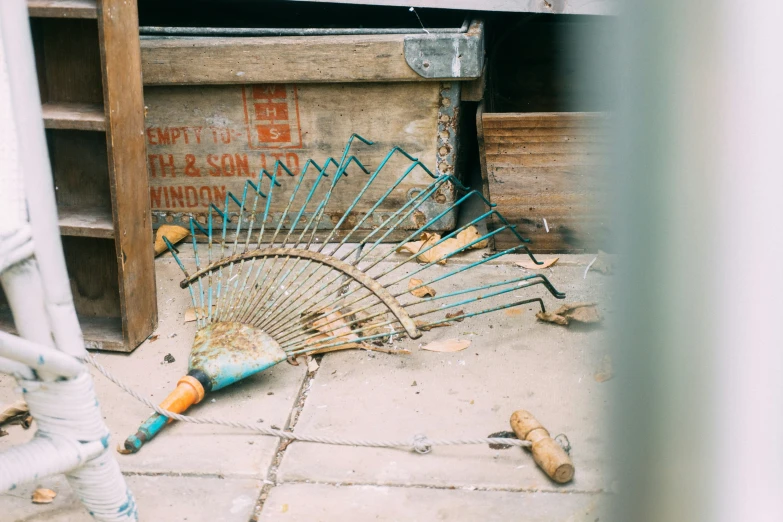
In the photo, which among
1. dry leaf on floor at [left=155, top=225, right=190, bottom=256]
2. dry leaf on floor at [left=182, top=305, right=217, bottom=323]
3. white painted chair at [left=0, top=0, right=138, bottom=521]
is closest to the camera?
white painted chair at [left=0, top=0, right=138, bottom=521]

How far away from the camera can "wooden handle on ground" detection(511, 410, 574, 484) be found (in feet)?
4.99

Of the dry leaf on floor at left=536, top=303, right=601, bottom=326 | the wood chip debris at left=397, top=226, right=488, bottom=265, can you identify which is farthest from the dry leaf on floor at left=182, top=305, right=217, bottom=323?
the dry leaf on floor at left=536, top=303, right=601, bottom=326

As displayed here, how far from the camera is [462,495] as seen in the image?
152cm

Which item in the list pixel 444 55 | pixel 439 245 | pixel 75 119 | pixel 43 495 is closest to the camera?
pixel 43 495

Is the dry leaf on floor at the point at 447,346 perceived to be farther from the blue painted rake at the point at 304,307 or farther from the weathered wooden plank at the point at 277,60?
the weathered wooden plank at the point at 277,60

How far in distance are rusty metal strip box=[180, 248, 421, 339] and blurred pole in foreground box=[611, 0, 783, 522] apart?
1.50 m

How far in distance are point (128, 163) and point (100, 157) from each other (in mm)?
147

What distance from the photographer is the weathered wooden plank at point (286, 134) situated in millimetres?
2521

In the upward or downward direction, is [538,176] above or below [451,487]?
above

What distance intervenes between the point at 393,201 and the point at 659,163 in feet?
7.29

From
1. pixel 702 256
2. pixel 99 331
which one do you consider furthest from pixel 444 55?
pixel 702 256

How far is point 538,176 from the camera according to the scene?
2.47 metres

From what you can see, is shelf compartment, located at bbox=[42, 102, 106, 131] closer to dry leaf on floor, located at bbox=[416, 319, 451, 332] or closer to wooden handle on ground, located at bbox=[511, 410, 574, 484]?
dry leaf on floor, located at bbox=[416, 319, 451, 332]

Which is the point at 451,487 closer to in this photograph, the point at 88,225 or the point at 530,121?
the point at 88,225
